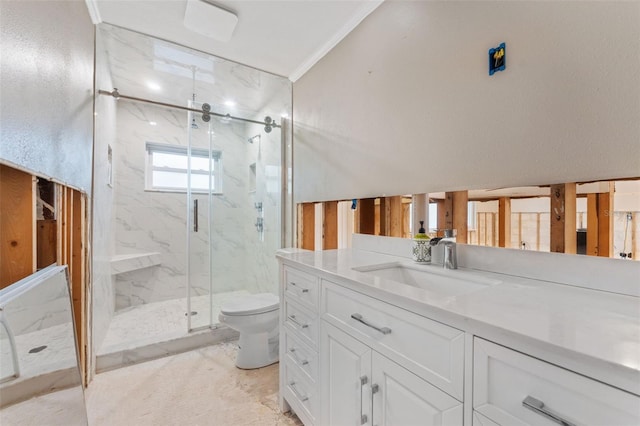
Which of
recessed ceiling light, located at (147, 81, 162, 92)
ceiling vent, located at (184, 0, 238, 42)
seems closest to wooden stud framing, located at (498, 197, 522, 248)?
ceiling vent, located at (184, 0, 238, 42)

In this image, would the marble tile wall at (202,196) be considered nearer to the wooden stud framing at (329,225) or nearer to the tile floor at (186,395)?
the wooden stud framing at (329,225)

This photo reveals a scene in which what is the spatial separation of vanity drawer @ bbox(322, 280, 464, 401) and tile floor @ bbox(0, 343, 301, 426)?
35.7 inches

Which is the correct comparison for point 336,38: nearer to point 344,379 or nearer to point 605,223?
point 605,223

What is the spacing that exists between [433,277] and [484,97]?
0.82 meters

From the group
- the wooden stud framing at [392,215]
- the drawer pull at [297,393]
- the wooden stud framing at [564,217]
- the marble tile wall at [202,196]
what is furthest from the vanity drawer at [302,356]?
the marble tile wall at [202,196]

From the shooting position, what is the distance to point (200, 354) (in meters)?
2.21

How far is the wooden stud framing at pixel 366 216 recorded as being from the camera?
6.38 feet

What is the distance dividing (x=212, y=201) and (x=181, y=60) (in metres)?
1.36

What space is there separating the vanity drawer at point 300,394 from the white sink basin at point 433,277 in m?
0.63

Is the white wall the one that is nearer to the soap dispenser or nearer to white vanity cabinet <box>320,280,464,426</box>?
the soap dispenser

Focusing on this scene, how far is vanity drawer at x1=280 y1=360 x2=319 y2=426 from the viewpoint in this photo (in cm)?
129

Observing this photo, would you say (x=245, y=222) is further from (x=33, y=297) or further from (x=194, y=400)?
(x=33, y=297)

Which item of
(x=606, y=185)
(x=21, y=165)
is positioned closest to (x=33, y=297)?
(x=21, y=165)

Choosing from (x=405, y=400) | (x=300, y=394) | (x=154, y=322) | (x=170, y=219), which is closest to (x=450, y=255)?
(x=405, y=400)
